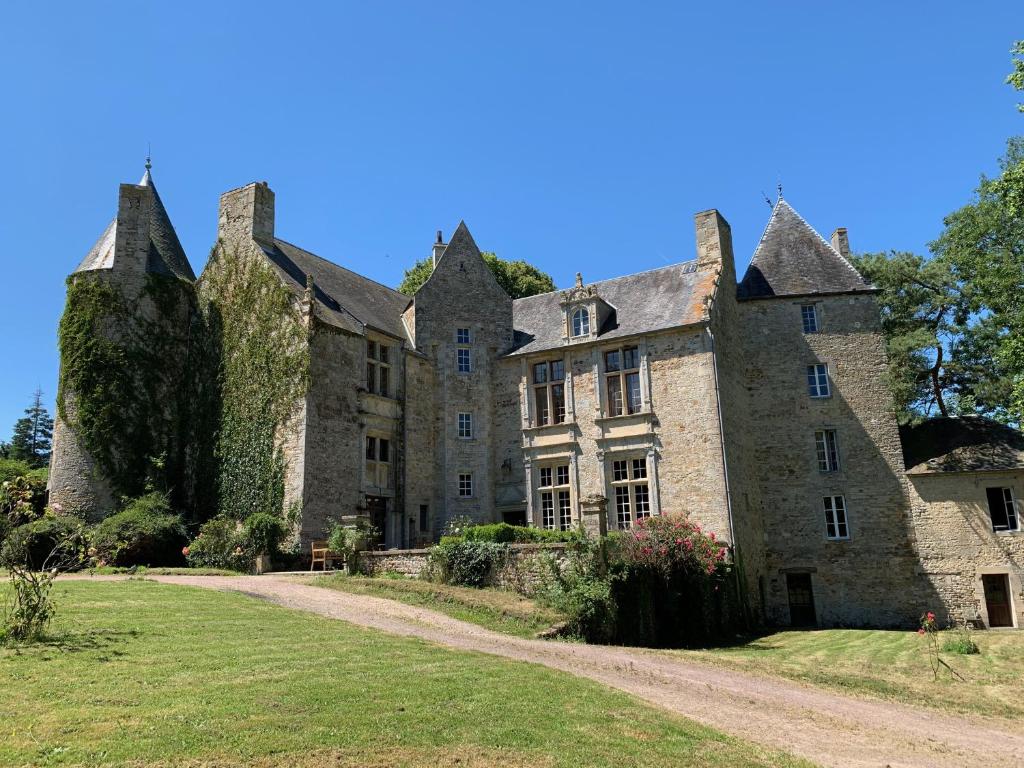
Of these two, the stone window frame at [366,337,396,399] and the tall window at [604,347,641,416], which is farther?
the stone window frame at [366,337,396,399]

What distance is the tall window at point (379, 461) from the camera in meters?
25.8

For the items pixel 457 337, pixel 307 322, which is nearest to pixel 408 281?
pixel 457 337

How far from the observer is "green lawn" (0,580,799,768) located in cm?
683

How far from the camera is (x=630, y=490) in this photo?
25.2 metres

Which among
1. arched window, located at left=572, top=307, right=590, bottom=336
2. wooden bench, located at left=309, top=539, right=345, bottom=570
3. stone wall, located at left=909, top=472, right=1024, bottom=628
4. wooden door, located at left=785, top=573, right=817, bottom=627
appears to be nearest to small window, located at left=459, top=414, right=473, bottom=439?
arched window, located at left=572, top=307, right=590, bottom=336

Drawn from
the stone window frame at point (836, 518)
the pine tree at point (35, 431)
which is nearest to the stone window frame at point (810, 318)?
the stone window frame at point (836, 518)

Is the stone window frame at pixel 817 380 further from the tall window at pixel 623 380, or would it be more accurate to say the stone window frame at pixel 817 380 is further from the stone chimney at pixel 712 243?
the tall window at pixel 623 380

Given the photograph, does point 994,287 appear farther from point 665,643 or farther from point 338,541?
point 338,541

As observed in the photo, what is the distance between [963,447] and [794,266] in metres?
8.68

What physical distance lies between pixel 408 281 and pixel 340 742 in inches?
1492

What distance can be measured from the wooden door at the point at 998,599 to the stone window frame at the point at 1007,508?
4.63 ft

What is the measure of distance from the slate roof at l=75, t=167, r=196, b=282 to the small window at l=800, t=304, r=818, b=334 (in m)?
23.1

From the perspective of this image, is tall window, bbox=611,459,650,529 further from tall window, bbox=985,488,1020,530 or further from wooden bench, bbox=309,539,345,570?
tall window, bbox=985,488,1020,530

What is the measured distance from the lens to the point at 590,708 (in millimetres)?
9086
